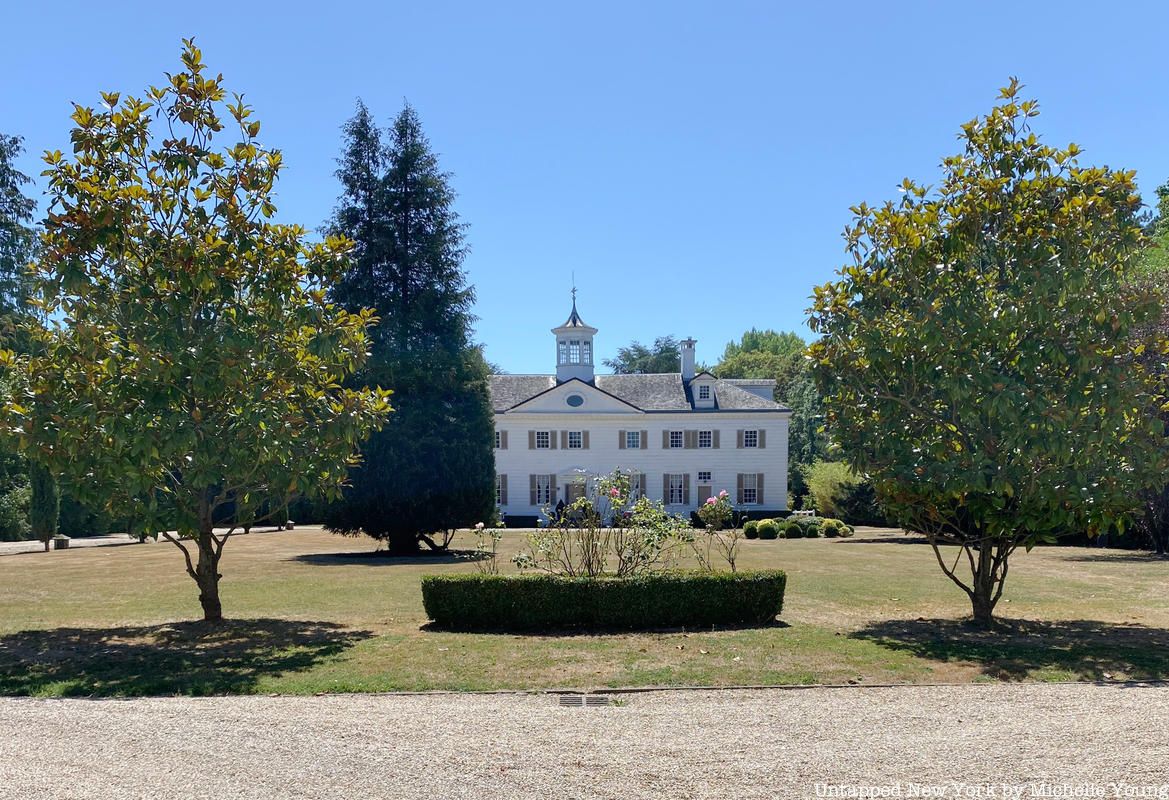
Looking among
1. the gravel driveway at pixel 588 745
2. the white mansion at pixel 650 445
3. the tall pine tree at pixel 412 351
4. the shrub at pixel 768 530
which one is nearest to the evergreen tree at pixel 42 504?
the tall pine tree at pixel 412 351

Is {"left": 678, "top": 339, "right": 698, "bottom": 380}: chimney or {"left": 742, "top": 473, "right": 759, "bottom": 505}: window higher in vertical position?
{"left": 678, "top": 339, "right": 698, "bottom": 380}: chimney

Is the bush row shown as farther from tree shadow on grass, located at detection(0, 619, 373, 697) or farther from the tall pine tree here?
tree shadow on grass, located at detection(0, 619, 373, 697)

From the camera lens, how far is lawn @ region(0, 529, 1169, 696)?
30.5 feet

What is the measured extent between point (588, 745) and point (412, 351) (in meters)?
24.1

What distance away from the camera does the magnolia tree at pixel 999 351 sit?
11273mm

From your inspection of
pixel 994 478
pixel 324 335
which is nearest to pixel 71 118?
A: pixel 324 335

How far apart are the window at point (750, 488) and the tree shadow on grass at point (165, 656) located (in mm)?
37461

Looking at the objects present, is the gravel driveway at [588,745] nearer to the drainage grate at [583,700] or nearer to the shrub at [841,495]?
the drainage grate at [583,700]

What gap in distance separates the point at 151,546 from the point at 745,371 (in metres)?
61.2

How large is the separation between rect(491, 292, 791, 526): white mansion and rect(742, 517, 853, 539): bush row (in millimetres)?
10084

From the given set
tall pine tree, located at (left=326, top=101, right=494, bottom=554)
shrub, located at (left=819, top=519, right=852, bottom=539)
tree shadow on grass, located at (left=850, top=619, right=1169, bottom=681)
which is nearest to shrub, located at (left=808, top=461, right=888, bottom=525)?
shrub, located at (left=819, top=519, right=852, bottom=539)

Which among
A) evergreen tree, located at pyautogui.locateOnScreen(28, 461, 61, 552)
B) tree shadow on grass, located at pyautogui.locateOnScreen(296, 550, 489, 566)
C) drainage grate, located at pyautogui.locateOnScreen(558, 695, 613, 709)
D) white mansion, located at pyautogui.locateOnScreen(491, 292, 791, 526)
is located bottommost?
tree shadow on grass, located at pyautogui.locateOnScreen(296, 550, 489, 566)

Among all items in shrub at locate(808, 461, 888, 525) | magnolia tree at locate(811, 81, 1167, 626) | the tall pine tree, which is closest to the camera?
magnolia tree at locate(811, 81, 1167, 626)

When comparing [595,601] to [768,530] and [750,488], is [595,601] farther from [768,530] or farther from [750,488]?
[750,488]
